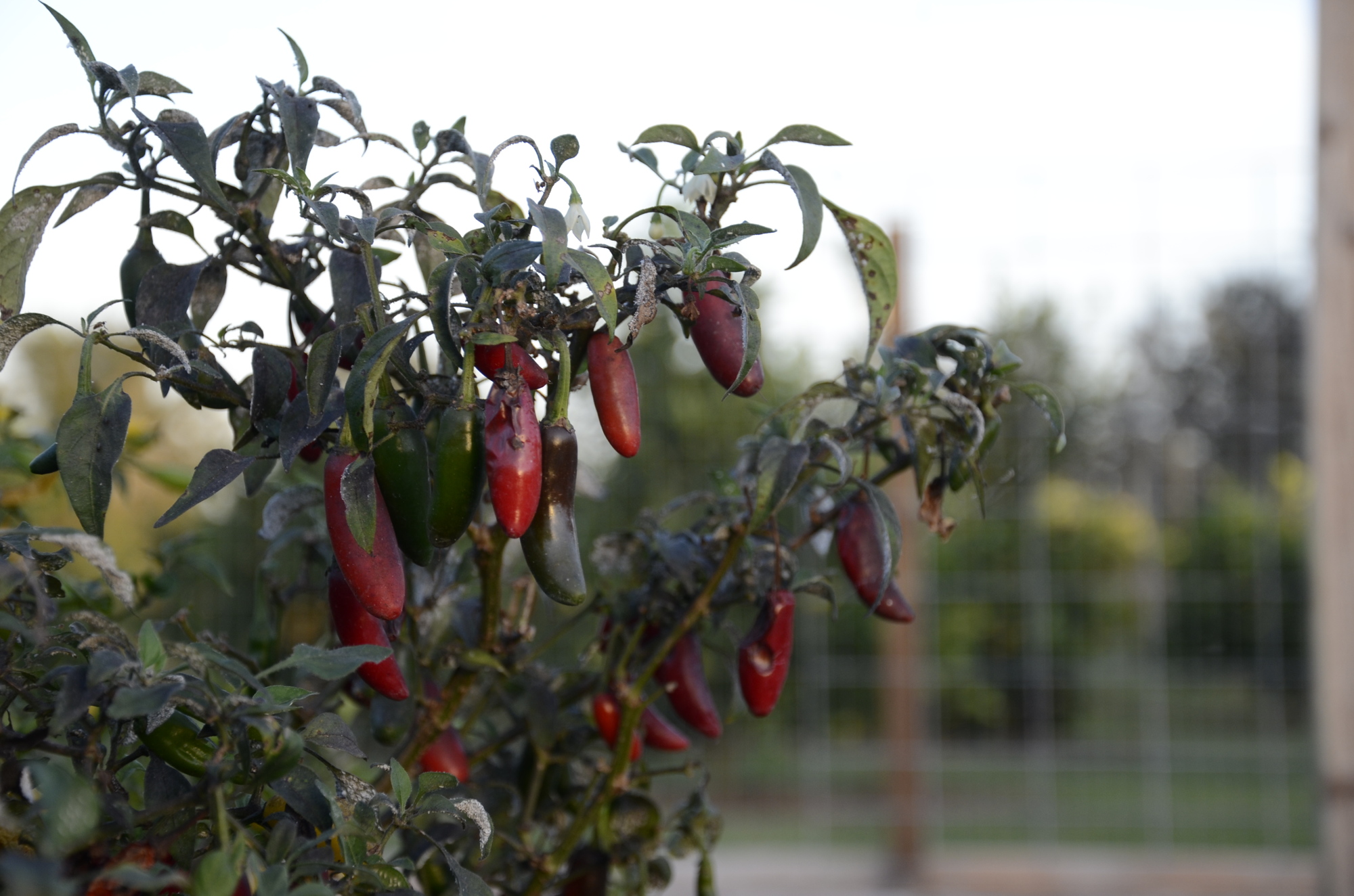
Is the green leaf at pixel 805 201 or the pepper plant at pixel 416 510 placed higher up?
the green leaf at pixel 805 201

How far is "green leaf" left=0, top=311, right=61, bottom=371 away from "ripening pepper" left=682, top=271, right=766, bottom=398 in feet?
0.88

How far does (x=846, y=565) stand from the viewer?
627 millimetres

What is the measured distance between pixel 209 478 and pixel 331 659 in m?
0.10

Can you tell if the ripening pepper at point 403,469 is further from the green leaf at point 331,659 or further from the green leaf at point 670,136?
the green leaf at point 670,136

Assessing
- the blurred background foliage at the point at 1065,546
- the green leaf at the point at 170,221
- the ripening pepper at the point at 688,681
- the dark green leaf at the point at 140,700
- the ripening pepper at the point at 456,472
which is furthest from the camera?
the blurred background foliage at the point at 1065,546

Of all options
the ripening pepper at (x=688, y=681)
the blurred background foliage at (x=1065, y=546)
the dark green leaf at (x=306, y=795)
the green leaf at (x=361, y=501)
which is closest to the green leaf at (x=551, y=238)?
the green leaf at (x=361, y=501)

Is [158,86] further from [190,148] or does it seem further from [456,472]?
[456,472]

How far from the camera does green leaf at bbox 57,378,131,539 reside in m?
0.46

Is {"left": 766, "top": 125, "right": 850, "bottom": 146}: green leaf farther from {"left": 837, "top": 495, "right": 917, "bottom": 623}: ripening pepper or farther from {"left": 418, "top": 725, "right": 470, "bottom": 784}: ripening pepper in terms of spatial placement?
{"left": 418, "top": 725, "right": 470, "bottom": 784}: ripening pepper

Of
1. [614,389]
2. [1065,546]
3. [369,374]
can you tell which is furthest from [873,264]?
[1065,546]

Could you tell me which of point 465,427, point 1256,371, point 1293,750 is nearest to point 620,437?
point 465,427

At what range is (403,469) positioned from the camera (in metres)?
0.48

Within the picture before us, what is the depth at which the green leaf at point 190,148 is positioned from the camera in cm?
50

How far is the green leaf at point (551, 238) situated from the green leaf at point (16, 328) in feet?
0.69
